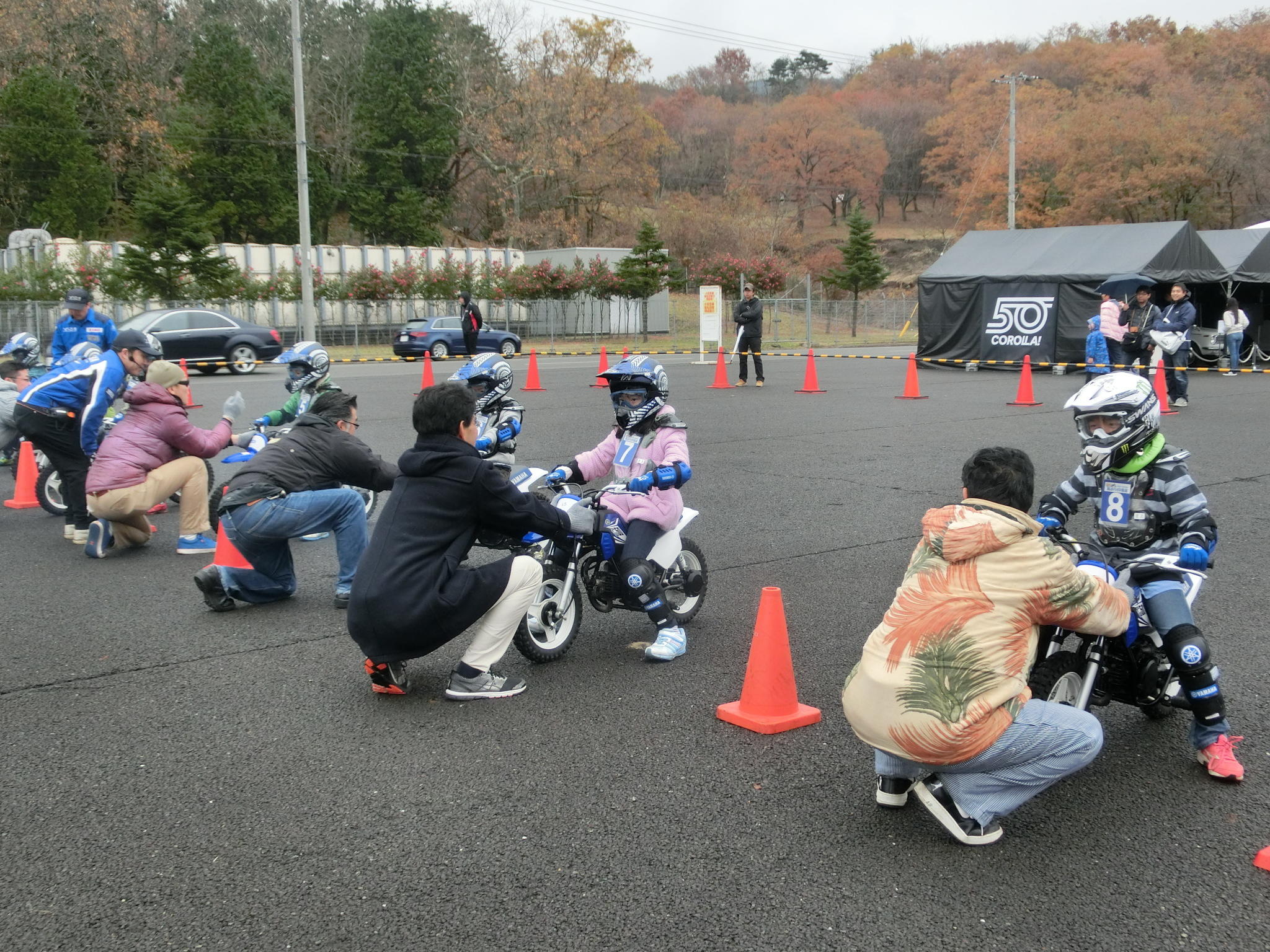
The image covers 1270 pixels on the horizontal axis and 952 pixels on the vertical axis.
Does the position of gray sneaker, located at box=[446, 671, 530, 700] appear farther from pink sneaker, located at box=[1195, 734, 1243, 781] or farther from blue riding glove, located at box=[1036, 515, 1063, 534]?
pink sneaker, located at box=[1195, 734, 1243, 781]

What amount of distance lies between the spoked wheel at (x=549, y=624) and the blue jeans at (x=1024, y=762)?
2.40m

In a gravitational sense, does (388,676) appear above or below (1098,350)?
below

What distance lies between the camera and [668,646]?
19.1ft

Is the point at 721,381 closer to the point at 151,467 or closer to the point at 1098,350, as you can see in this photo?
the point at 1098,350

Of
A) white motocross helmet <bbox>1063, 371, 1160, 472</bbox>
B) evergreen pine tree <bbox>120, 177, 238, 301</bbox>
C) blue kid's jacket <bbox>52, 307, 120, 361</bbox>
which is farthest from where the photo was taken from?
evergreen pine tree <bbox>120, 177, 238, 301</bbox>

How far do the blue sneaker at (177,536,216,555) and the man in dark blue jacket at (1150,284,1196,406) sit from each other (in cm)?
1481

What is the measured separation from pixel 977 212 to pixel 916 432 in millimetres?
73599

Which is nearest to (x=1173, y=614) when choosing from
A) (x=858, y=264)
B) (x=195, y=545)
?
(x=195, y=545)

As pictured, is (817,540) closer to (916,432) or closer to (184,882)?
(184,882)

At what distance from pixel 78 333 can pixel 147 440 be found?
17.9 ft

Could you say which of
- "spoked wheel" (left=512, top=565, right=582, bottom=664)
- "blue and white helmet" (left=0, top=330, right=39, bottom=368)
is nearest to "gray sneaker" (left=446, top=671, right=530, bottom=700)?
"spoked wheel" (left=512, top=565, right=582, bottom=664)

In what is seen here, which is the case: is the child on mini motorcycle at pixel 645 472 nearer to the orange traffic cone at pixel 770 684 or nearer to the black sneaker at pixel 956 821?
the orange traffic cone at pixel 770 684

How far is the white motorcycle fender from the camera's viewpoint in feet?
19.8

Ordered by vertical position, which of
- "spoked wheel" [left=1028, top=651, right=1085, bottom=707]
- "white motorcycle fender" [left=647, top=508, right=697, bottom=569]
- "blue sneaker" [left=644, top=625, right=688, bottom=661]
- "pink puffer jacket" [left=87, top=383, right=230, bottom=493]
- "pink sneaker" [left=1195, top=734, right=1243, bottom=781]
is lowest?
"blue sneaker" [left=644, top=625, right=688, bottom=661]
